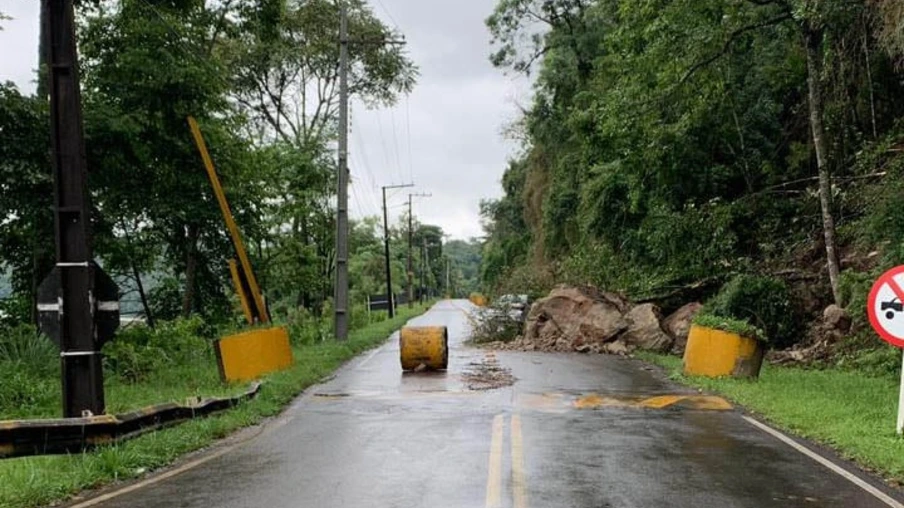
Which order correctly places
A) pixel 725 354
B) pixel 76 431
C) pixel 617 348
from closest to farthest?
pixel 76 431, pixel 725 354, pixel 617 348

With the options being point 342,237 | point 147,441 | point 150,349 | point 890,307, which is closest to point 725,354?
point 890,307

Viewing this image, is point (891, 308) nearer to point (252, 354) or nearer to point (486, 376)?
point (486, 376)

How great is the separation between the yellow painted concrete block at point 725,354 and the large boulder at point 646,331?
6708mm

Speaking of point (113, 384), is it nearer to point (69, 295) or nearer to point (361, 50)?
point (69, 295)

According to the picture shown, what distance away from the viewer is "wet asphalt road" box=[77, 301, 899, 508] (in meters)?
7.14

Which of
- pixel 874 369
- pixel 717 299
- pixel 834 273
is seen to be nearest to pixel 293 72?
pixel 717 299

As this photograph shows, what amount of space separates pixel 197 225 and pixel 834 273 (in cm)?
1566

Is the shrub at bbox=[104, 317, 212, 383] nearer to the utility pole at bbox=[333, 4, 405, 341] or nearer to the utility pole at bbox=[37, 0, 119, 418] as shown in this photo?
the utility pole at bbox=[37, 0, 119, 418]

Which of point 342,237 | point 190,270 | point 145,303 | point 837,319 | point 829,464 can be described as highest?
point 342,237

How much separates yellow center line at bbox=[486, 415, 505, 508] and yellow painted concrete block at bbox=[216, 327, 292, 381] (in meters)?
6.27

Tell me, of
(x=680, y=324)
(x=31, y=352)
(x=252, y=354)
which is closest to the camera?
(x=31, y=352)

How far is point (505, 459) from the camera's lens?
8602 millimetres

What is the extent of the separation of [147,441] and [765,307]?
1683 cm

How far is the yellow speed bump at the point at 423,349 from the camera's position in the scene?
1811 cm
